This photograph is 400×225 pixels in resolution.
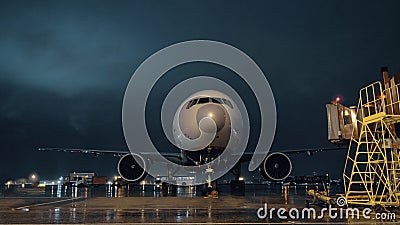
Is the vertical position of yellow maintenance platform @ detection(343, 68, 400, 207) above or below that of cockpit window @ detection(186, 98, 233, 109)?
below

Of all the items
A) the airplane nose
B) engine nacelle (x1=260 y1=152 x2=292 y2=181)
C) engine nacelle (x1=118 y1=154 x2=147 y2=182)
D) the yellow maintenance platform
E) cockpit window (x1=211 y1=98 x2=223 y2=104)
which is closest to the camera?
the yellow maintenance platform

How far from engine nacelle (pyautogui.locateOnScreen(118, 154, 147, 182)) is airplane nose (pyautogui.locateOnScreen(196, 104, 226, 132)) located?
7.11m

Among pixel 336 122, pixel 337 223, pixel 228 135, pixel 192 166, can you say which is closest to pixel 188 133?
pixel 228 135

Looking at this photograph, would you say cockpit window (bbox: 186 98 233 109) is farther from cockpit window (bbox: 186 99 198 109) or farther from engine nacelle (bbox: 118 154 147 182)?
engine nacelle (bbox: 118 154 147 182)

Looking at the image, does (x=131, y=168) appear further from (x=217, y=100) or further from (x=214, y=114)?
(x=214, y=114)

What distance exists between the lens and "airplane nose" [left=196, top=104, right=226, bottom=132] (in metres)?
16.7

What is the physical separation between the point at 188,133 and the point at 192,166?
4768 mm

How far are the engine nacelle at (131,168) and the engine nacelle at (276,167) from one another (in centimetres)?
771

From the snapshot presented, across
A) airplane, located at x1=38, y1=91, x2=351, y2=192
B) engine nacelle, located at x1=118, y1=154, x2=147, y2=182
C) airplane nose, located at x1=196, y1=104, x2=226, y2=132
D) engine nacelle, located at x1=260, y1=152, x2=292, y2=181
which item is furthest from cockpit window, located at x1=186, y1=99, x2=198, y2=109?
engine nacelle, located at x1=260, y1=152, x2=292, y2=181

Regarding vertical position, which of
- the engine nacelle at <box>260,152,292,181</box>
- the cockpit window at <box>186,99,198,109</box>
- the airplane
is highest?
the cockpit window at <box>186,99,198,109</box>

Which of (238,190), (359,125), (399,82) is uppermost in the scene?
(399,82)

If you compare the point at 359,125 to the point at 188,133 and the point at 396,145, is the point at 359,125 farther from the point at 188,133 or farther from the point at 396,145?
the point at 188,133

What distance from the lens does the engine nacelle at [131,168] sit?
22.3 metres

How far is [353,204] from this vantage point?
12.8m
